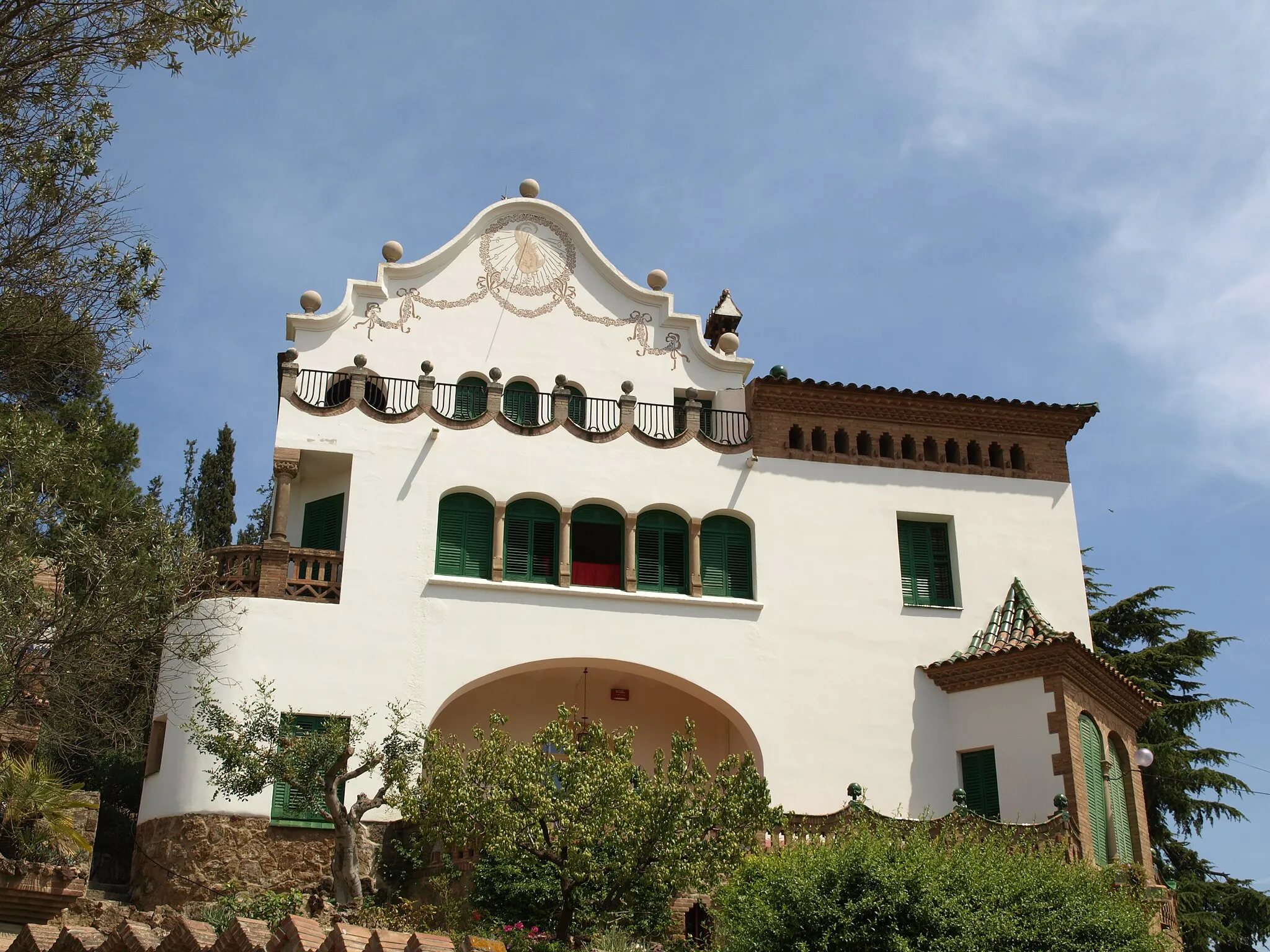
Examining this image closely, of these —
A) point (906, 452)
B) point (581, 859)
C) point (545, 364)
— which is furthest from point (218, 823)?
point (906, 452)

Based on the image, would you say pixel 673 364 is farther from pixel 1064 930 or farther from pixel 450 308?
pixel 1064 930

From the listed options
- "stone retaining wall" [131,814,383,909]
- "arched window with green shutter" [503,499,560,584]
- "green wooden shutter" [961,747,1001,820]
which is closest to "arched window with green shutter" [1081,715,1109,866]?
"green wooden shutter" [961,747,1001,820]

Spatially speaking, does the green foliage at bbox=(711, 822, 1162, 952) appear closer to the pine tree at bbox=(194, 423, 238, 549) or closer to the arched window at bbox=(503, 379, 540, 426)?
the arched window at bbox=(503, 379, 540, 426)

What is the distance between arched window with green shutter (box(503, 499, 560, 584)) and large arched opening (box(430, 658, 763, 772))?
173 cm

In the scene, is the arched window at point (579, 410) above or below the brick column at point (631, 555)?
above

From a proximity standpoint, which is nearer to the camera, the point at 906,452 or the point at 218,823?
the point at 218,823

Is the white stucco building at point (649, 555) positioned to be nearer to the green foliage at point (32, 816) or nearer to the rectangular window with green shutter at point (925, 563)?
the rectangular window with green shutter at point (925, 563)

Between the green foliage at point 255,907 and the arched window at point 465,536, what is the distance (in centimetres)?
624

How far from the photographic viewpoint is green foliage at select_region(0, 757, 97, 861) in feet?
61.4

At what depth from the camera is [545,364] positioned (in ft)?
90.0

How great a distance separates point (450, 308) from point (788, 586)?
8450 millimetres

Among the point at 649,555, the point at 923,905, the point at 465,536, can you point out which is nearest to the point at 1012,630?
the point at 649,555

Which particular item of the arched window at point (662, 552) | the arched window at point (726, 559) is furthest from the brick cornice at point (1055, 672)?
the arched window at point (662, 552)

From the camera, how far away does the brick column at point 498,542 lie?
24.5 metres
